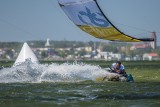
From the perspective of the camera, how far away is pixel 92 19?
30547 millimetres

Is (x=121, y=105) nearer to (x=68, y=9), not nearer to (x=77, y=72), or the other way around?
(x=68, y=9)

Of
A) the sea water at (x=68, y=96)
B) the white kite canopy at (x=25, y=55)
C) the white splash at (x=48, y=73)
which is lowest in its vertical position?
the sea water at (x=68, y=96)

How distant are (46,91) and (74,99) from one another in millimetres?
3875

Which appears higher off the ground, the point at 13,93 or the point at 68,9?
the point at 68,9

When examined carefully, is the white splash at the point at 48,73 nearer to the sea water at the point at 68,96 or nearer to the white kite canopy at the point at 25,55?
the sea water at the point at 68,96

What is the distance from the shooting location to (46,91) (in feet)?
80.4

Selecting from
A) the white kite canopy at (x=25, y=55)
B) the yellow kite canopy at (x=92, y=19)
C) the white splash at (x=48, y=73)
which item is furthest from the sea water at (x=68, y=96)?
the white kite canopy at (x=25, y=55)

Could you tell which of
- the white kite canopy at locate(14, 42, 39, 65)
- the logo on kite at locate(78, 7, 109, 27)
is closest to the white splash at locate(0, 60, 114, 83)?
the logo on kite at locate(78, 7, 109, 27)

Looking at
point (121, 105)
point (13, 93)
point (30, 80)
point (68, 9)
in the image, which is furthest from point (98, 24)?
point (121, 105)

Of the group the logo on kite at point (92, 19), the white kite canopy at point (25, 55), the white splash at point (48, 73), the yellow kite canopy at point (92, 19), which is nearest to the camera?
the yellow kite canopy at point (92, 19)

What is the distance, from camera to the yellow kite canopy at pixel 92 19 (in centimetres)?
2936

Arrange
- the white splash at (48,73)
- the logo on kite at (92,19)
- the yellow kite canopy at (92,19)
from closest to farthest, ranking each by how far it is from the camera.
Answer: the yellow kite canopy at (92,19)
the logo on kite at (92,19)
the white splash at (48,73)

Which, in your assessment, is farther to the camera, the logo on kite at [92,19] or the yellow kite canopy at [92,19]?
the logo on kite at [92,19]

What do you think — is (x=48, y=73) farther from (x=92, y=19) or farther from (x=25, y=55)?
(x=25, y=55)
